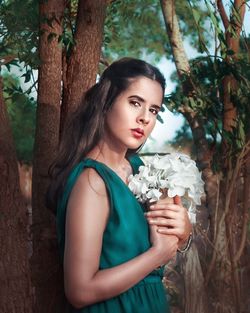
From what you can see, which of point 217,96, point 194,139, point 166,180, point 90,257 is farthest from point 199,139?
point 90,257

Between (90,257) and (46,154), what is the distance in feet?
4.15

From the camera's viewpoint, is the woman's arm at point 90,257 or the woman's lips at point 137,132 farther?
the woman's lips at point 137,132

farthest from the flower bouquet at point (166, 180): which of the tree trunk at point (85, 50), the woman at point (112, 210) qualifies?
the tree trunk at point (85, 50)

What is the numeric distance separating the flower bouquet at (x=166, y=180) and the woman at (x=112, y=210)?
0.05m

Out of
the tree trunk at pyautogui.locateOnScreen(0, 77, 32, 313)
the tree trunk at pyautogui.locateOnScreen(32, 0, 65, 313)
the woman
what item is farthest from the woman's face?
the tree trunk at pyautogui.locateOnScreen(32, 0, 65, 313)

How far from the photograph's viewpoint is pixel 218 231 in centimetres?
475

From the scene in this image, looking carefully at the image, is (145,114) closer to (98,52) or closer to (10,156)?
(10,156)

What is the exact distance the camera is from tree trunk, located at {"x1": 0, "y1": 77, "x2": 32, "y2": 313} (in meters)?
2.77

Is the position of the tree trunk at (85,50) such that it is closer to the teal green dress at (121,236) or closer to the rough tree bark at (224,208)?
the teal green dress at (121,236)

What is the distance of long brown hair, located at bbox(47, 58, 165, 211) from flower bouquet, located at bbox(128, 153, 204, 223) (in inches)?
8.0

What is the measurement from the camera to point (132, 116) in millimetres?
2252

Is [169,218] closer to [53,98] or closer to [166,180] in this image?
[166,180]

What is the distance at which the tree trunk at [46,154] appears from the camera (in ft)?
10.1

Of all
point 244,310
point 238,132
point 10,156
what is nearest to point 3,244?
point 10,156
